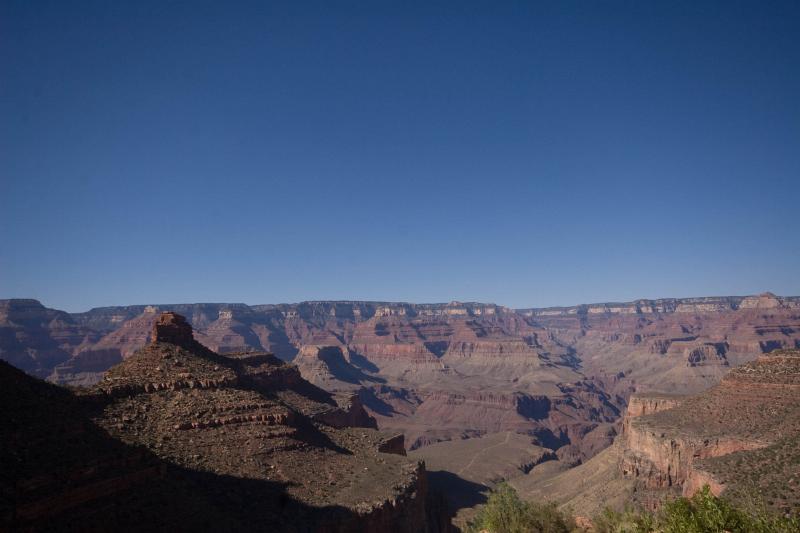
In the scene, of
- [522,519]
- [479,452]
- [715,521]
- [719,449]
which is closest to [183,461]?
[522,519]

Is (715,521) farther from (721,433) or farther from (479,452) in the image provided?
(479,452)

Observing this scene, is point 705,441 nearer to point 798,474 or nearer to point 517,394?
point 798,474

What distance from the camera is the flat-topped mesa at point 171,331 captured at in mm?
45594

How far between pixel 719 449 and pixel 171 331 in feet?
185

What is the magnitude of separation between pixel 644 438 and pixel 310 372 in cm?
13471

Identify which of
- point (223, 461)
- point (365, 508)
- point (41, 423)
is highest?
point (41, 423)

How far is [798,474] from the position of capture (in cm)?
3988

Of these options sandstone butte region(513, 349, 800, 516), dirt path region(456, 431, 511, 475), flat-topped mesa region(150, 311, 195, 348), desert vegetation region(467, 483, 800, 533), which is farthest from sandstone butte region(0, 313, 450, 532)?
dirt path region(456, 431, 511, 475)

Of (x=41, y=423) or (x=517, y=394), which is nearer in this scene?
(x=41, y=423)

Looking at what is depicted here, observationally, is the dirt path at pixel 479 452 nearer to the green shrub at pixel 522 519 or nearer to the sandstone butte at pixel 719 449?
the sandstone butte at pixel 719 449

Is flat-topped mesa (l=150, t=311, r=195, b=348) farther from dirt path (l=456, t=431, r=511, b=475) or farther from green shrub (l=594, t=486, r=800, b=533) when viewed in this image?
dirt path (l=456, t=431, r=511, b=475)

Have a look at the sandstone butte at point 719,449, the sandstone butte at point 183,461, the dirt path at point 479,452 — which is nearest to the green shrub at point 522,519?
the sandstone butte at point 183,461

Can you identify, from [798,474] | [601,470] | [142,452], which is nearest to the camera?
[142,452]

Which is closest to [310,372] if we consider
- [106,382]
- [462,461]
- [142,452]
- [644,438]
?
[462,461]
